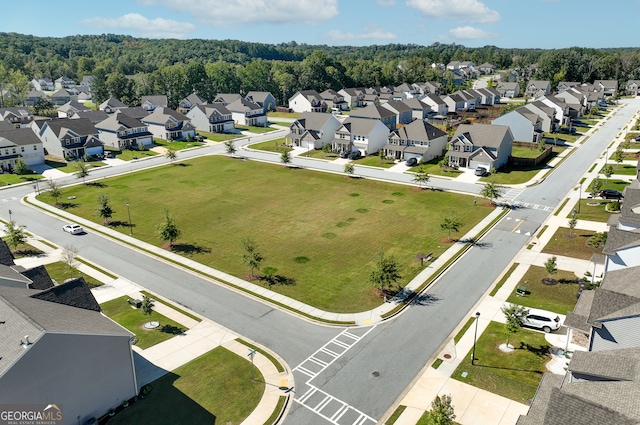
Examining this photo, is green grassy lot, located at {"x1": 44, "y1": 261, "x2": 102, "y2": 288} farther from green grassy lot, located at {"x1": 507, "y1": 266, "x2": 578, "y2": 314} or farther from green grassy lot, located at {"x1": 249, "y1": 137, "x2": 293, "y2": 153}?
green grassy lot, located at {"x1": 249, "y1": 137, "x2": 293, "y2": 153}

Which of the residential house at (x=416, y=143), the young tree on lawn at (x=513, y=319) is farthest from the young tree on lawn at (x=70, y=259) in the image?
the residential house at (x=416, y=143)

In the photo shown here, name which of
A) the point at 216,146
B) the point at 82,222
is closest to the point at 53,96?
the point at 216,146

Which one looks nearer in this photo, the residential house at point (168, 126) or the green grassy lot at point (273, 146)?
the green grassy lot at point (273, 146)

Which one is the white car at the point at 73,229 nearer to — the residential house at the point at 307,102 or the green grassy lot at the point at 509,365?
the green grassy lot at the point at 509,365

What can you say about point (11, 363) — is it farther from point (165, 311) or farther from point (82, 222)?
point (82, 222)

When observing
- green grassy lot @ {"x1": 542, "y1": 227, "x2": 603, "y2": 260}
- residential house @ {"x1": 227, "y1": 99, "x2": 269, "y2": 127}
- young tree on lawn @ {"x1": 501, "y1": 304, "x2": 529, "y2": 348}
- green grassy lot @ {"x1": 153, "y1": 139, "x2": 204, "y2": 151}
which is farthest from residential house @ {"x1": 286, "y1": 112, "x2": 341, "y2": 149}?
young tree on lawn @ {"x1": 501, "y1": 304, "x2": 529, "y2": 348}
